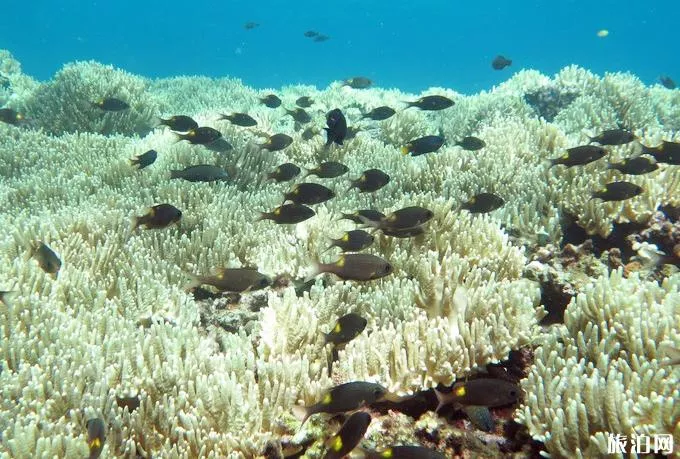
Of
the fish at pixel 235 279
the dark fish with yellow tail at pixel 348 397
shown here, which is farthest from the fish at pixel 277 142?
the dark fish with yellow tail at pixel 348 397

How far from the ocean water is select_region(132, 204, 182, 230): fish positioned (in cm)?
9504

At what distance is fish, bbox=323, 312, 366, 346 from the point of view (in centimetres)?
319

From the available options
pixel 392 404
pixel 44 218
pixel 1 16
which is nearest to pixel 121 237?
pixel 44 218

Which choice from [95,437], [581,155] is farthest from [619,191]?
[95,437]

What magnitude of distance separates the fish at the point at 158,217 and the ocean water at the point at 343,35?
95.0 m

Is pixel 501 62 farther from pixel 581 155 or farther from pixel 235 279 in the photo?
pixel 235 279

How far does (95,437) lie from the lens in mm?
2354

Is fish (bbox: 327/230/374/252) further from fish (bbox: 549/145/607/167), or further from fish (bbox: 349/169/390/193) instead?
fish (bbox: 549/145/607/167)

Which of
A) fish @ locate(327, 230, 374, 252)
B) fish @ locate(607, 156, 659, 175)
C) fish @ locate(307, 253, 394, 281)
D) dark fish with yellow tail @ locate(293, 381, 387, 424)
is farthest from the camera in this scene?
fish @ locate(607, 156, 659, 175)

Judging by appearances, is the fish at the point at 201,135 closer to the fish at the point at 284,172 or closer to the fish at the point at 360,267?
the fish at the point at 284,172

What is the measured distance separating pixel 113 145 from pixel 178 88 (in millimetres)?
8713

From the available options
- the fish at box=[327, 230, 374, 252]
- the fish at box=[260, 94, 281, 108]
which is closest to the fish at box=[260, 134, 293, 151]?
the fish at box=[260, 94, 281, 108]

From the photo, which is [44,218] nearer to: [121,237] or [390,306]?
[121,237]

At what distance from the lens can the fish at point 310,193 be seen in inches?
188
